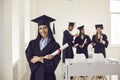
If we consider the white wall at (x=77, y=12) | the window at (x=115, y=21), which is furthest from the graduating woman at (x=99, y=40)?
the window at (x=115, y=21)

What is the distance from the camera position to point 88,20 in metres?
9.27

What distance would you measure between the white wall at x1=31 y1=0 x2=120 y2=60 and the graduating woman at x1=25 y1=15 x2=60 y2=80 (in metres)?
5.61

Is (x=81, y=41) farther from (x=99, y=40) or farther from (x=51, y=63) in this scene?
(x=51, y=63)

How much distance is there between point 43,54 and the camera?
11.5 ft

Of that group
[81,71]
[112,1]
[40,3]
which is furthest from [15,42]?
[112,1]

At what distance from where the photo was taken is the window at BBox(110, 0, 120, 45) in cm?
936

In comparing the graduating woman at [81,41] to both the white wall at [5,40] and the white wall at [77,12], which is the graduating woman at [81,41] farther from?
the white wall at [5,40]

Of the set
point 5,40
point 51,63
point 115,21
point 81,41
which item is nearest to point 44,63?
point 51,63

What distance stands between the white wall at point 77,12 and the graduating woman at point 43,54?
18.4 feet

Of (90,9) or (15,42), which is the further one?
(90,9)

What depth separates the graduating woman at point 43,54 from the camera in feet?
11.5

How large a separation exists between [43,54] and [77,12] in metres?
5.91

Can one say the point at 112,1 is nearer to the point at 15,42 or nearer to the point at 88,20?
the point at 88,20

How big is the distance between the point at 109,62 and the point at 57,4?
175 inches
